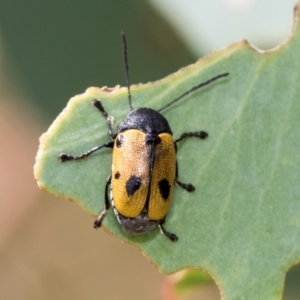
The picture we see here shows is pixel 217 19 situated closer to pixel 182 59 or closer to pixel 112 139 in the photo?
pixel 182 59

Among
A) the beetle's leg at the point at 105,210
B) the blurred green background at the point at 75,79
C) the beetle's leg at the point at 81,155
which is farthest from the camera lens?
the blurred green background at the point at 75,79

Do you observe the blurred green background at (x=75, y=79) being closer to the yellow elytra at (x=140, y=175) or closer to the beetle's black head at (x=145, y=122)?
the yellow elytra at (x=140, y=175)

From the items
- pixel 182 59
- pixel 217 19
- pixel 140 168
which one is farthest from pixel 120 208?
pixel 182 59

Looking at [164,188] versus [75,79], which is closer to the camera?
[164,188]

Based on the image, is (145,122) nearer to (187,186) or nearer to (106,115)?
(106,115)

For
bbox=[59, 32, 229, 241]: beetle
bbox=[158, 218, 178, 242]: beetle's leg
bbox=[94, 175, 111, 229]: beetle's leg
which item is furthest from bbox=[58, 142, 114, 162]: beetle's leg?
bbox=[158, 218, 178, 242]: beetle's leg

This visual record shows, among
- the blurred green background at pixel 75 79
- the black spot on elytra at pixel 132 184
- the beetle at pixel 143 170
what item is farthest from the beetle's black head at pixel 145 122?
the blurred green background at pixel 75 79

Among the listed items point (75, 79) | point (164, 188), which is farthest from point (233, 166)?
point (75, 79)
